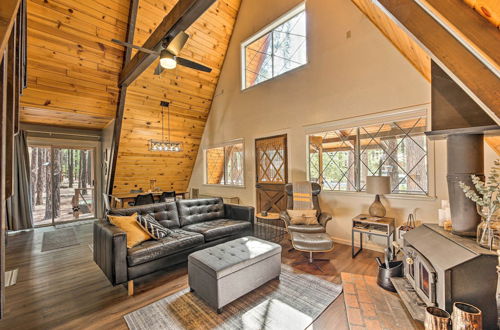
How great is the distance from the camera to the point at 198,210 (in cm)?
380

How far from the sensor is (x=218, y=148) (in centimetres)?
661

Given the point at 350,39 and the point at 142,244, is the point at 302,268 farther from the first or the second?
the point at 350,39

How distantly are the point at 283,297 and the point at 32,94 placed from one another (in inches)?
218

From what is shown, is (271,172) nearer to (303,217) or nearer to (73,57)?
(303,217)

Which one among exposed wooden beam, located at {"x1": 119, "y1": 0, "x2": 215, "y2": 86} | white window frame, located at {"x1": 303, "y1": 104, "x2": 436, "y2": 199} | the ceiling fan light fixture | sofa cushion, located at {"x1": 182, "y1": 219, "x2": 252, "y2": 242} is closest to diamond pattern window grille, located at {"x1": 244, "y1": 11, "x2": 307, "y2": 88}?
white window frame, located at {"x1": 303, "y1": 104, "x2": 436, "y2": 199}

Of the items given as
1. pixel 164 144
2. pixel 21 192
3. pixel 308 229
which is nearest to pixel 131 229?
pixel 308 229

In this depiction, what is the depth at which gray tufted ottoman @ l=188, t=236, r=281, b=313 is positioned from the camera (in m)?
2.02

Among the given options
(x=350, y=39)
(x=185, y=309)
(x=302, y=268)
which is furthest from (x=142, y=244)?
(x=350, y=39)

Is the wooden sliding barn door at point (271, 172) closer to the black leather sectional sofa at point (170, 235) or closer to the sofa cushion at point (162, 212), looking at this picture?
the black leather sectional sofa at point (170, 235)

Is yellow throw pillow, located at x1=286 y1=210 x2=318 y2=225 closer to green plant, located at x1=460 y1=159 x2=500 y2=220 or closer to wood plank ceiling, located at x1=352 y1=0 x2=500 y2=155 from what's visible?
green plant, located at x1=460 y1=159 x2=500 y2=220

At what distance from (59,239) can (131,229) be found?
3.10m

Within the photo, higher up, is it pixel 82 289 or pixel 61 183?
pixel 61 183

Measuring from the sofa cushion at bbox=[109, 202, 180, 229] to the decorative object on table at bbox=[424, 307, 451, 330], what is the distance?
3.10 metres

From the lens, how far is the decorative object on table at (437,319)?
141 centimetres
